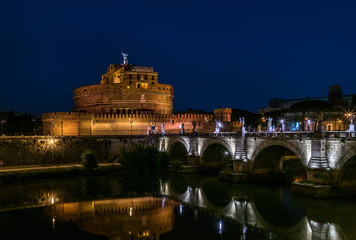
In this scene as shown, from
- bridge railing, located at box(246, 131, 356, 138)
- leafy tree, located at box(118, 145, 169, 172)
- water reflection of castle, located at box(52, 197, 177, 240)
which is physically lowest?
water reflection of castle, located at box(52, 197, 177, 240)

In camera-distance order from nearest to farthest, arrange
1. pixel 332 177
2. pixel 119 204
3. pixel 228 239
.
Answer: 1. pixel 228 239
2. pixel 332 177
3. pixel 119 204

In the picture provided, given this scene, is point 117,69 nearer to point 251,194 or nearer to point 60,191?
point 60,191

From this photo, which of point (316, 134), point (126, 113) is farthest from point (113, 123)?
point (316, 134)

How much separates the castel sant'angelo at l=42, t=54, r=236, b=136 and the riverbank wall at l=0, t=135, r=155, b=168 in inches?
190

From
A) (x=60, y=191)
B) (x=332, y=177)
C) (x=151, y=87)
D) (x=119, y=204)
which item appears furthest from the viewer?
(x=151, y=87)

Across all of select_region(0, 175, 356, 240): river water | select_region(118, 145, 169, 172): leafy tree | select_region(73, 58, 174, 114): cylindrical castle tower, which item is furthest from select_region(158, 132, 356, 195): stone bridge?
select_region(73, 58, 174, 114): cylindrical castle tower

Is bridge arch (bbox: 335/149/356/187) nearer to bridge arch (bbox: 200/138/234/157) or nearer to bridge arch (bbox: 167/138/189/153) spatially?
bridge arch (bbox: 200/138/234/157)

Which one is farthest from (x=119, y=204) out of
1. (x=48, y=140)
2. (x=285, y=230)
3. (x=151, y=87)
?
(x=151, y=87)

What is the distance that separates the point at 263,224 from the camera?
18625 millimetres

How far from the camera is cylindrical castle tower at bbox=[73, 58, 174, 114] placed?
58.7m

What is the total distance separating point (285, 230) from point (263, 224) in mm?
1344

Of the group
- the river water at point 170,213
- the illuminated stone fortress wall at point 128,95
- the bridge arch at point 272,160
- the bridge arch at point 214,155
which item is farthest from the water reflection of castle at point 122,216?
the illuminated stone fortress wall at point 128,95

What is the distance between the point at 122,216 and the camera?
2038cm

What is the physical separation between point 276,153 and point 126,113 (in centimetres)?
3227
